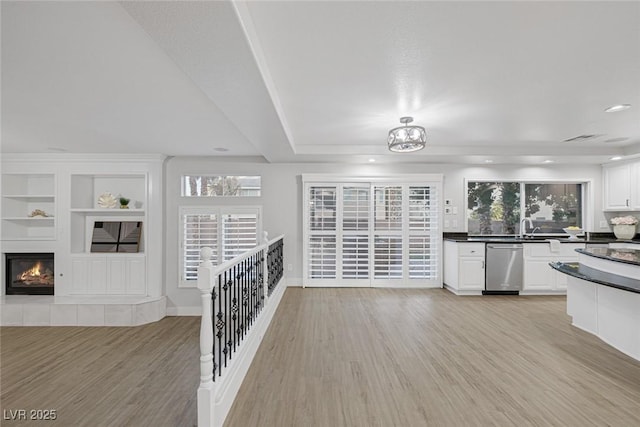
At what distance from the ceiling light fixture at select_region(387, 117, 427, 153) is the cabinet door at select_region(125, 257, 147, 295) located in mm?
4226

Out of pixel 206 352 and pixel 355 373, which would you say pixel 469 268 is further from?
pixel 206 352

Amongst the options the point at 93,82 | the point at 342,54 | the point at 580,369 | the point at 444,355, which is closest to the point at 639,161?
the point at 580,369

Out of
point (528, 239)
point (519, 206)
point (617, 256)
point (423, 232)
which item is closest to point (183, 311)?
point (423, 232)

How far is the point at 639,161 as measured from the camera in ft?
15.6

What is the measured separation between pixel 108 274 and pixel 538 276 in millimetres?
7119

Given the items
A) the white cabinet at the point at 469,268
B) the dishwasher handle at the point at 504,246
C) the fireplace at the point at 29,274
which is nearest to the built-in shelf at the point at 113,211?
the fireplace at the point at 29,274

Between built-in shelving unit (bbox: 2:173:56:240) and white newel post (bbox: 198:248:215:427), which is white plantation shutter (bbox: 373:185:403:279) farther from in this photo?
built-in shelving unit (bbox: 2:173:56:240)

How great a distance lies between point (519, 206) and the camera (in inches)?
217

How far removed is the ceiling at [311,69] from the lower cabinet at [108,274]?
1822mm

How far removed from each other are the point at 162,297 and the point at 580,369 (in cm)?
521

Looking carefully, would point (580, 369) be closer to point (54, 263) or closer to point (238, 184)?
point (238, 184)

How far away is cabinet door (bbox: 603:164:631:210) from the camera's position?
4.94 m

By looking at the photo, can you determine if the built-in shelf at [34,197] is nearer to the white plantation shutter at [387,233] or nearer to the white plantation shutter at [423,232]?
the white plantation shutter at [387,233]

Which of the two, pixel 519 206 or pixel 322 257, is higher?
pixel 519 206
